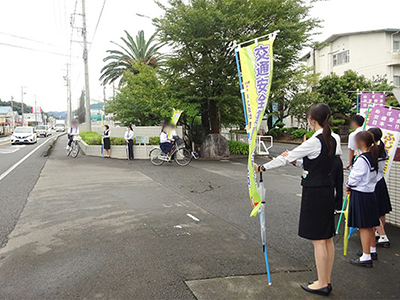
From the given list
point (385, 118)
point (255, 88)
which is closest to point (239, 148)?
point (385, 118)

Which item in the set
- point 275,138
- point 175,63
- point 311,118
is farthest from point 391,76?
point 311,118

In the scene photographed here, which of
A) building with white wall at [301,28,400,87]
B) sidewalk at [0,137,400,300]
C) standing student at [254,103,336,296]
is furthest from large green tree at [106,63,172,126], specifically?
building with white wall at [301,28,400,87]

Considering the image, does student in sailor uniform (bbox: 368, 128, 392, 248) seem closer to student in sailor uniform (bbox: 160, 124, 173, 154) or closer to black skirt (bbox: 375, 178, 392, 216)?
black skirt (bbox: 375, 178, 392, 216)

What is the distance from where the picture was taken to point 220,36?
48.5 feet

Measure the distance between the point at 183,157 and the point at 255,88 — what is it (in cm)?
1024

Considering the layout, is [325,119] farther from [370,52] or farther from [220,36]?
[370,52]

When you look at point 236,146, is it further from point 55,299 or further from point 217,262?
point 55,299

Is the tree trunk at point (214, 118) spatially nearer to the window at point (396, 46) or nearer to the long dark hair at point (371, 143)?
the long dark hair at point (371, 143)

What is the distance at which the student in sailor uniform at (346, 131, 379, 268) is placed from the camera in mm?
4051

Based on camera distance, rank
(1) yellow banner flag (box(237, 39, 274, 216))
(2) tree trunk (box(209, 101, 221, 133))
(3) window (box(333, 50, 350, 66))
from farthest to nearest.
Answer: (3) window (box(333, 50, 350, 66))
(2) tree trunk (box(209, 101, 221, 133))
(1) yellow banner flag (box(237, 39, 274, 216))

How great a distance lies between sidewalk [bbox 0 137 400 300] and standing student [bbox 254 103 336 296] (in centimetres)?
34

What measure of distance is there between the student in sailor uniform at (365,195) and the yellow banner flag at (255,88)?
135 cm

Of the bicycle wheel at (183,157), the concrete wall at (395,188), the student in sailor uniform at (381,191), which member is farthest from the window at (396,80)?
the student in sailor uniform at (381,191)

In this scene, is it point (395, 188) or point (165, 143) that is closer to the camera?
point (395, 188)
